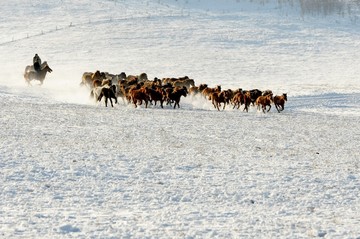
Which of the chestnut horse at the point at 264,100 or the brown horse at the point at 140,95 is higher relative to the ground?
the brown horse at the point at 140,95

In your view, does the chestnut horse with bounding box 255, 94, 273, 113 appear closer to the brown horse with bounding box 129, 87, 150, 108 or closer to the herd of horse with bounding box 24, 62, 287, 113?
the herd of horse with bounding box 24, 62, 287, 113

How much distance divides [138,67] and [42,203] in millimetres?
43728

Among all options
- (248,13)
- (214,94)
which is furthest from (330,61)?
(214,94)

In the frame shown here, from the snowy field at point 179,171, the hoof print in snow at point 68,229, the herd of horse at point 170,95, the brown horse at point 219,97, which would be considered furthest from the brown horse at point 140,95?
the hoof print in snow at point 68,229

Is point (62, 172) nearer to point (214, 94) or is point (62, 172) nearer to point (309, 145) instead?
point (309, 145)

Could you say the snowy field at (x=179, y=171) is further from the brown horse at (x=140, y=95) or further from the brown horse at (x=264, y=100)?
the brown horse at (x=140, y=95)

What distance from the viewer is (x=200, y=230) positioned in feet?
26.1

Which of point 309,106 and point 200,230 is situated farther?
point 309,106

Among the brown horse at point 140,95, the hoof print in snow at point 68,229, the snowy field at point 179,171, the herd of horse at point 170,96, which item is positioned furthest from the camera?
the herd of horse at point 170,96

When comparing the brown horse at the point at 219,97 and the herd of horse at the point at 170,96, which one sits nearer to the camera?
the herd of horse at the point at 170,96

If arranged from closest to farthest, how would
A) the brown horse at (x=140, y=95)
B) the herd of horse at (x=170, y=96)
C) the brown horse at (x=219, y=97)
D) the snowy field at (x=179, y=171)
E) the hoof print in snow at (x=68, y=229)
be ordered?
1. the hoof print in snow at (x=68, y=229)
2. the snowy field at (x=179, y=171)
3. the brown horse at (x=140, y=95)
4. the herd of horse at (x=170, y=96)
5. the brown horse at (x=219, y=97)

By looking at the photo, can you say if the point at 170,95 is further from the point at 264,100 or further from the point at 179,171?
the point at 179,171

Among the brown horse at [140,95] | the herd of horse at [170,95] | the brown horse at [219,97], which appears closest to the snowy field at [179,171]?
the herd of horse at [170,95]

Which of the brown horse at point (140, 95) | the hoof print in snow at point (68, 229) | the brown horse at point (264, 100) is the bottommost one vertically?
the hoof print in snow at point (68, 229)
